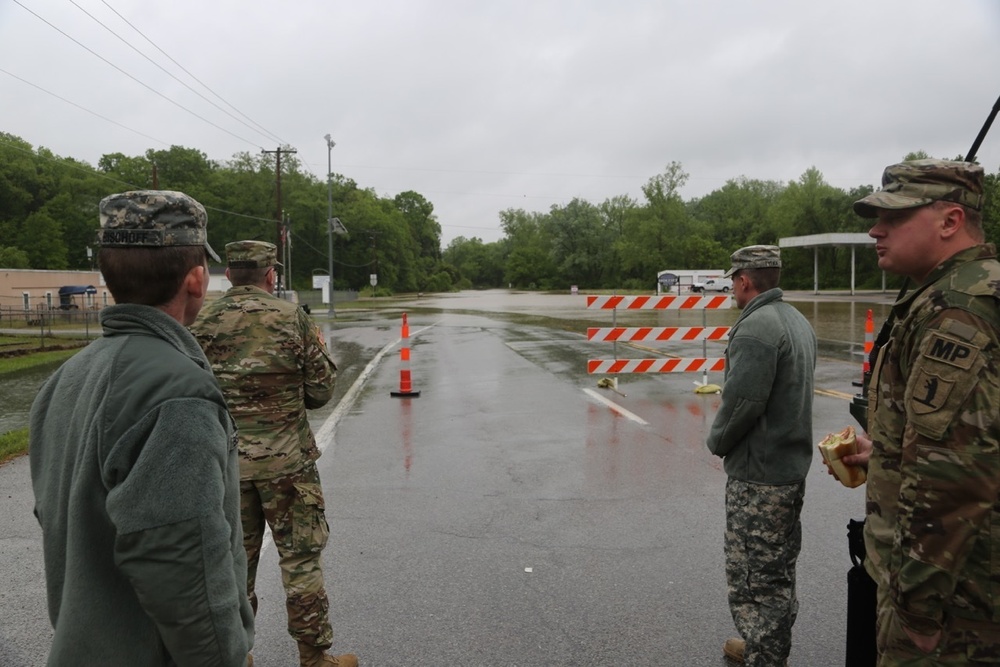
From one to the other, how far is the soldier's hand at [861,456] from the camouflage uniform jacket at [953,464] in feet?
2.08

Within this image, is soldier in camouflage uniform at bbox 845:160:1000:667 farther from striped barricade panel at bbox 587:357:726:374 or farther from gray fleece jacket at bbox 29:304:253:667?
striped barricade panel at bbox 587:357:726:374

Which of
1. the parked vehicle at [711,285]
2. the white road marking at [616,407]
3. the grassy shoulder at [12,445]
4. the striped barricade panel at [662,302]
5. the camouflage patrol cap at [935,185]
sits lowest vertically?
the grassy shoulder at [12,445]

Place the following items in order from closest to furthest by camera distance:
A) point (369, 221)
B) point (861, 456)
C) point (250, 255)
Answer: point (861, 456)
point (250, 255)
point (369, 221)

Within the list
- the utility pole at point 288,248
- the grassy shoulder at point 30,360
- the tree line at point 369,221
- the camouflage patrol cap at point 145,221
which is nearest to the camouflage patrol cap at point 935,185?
the camouflage patrol cap at point 145,221

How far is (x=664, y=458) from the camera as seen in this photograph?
7.32 m

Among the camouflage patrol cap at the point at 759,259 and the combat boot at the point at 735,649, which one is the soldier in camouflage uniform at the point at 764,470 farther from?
the camouflage patrol cap at the point at 759,259

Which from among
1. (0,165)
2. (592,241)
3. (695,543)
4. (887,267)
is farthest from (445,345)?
(592,241)

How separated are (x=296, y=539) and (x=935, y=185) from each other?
119 inches

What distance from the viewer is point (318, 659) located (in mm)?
3342

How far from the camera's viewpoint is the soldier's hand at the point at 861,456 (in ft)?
8.78

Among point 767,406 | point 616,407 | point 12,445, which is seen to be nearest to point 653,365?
point 616,407

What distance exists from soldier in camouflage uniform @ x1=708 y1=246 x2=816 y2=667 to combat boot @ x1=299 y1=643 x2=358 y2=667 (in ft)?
6.28

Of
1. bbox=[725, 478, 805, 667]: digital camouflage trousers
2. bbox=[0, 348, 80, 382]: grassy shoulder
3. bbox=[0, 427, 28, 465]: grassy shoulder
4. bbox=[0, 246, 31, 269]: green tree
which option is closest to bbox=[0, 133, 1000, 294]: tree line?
Result: bbox=[0, 246, 31, 269]: green tree

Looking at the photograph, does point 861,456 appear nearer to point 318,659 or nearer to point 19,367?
point 318,659
